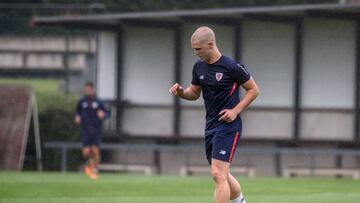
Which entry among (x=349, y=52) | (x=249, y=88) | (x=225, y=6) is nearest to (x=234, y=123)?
(x=249, y=88)

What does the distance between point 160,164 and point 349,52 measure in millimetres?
6027

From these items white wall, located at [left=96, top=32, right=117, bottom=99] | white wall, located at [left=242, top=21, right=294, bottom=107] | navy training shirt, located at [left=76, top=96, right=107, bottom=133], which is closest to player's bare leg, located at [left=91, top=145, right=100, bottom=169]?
navy training shirt, located at [left=76, top=96, right=107, bottom=133]

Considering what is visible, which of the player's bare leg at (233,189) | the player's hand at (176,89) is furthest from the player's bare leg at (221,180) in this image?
the player's hand at (176,89)

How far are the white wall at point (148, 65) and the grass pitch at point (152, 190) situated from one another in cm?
524

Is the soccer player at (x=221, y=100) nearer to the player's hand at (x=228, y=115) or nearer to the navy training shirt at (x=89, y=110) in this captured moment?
the player's hand at (x=228, y=115)

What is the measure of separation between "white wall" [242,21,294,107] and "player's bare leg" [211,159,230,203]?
53.6 feet

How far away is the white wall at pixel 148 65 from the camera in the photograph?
97.1 ft

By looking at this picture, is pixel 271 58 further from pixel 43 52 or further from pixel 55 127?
pixel 43 52

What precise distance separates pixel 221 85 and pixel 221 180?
1.12m

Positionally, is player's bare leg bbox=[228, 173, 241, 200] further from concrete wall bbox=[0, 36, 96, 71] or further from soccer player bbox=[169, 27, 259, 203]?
concrete wall bbox=[0, 36, 96, 71]

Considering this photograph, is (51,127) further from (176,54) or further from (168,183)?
(168,183)

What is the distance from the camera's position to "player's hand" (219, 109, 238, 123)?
12.4 metres

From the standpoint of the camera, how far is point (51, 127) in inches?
1185

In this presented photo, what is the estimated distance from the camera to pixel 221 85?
1255 cm
